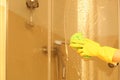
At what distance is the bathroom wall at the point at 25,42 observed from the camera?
1.22m

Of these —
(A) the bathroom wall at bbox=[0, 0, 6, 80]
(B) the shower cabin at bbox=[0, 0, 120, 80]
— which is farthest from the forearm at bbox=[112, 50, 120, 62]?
(A) the bathroom wall at bbox=[0, 0, 6, 80]

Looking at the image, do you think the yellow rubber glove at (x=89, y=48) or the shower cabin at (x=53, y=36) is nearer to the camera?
the yellow rubber glove at (x=89, y=48)

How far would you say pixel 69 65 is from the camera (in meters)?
1.23

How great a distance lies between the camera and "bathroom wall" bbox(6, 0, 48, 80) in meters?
1.22

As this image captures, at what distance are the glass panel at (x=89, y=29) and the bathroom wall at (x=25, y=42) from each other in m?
0.16

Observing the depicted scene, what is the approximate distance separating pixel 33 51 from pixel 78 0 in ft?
1.38

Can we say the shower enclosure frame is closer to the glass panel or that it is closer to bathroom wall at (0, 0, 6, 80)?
bathroom wall at (0, 0, 6, 80)

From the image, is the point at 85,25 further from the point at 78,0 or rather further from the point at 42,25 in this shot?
A: the point at 42,25

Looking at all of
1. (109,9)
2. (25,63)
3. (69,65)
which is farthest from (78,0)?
(25,63)

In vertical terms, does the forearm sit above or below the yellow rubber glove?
below

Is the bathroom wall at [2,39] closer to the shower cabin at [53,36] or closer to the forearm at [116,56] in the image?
the shower cabin at [53,36]

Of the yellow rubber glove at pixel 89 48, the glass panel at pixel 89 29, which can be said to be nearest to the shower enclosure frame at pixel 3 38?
the glass panel at pixel 89 29

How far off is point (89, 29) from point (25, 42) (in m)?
0.38

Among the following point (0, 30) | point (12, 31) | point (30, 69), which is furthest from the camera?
point (30, 69)
